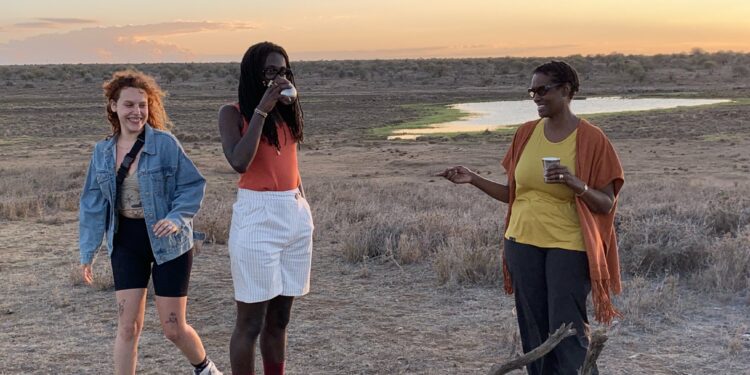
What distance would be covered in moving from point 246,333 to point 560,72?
1782 millimetres

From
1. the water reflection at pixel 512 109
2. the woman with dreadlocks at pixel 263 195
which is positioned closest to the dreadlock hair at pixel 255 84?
the woman with dreadlocks at pixel 263 195

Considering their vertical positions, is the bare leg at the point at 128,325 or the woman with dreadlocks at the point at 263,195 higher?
the woman with dreadlocks at the point at 263,195

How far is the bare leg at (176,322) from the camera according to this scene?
12.0ft

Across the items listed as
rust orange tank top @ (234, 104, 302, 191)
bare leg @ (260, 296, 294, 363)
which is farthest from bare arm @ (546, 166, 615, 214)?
bare leg @ (260, 296, 294, 363)

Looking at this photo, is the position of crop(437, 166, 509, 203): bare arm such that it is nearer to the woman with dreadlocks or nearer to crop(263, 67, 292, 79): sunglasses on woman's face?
the woman with dreadlocks

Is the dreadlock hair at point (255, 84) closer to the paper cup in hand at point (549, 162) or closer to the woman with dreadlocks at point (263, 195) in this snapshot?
the woman with dreadlocks at point (263, 195)

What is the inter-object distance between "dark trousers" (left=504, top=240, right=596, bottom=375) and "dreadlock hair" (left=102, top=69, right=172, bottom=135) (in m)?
1.88

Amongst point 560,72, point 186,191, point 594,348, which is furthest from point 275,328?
point 594,348

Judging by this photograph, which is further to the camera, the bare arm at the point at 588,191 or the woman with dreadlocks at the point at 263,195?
the woman with dreadlocks at the point at 263,195

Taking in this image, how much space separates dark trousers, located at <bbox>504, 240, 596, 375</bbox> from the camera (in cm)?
323

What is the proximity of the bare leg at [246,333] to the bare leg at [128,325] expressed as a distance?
55 cm

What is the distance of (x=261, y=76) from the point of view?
10.9 feet

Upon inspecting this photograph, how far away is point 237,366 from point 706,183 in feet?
37.6

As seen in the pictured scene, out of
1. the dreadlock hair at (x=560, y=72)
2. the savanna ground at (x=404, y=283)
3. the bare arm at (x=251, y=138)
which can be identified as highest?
the dreadlock hair at (x=560, y=72)
